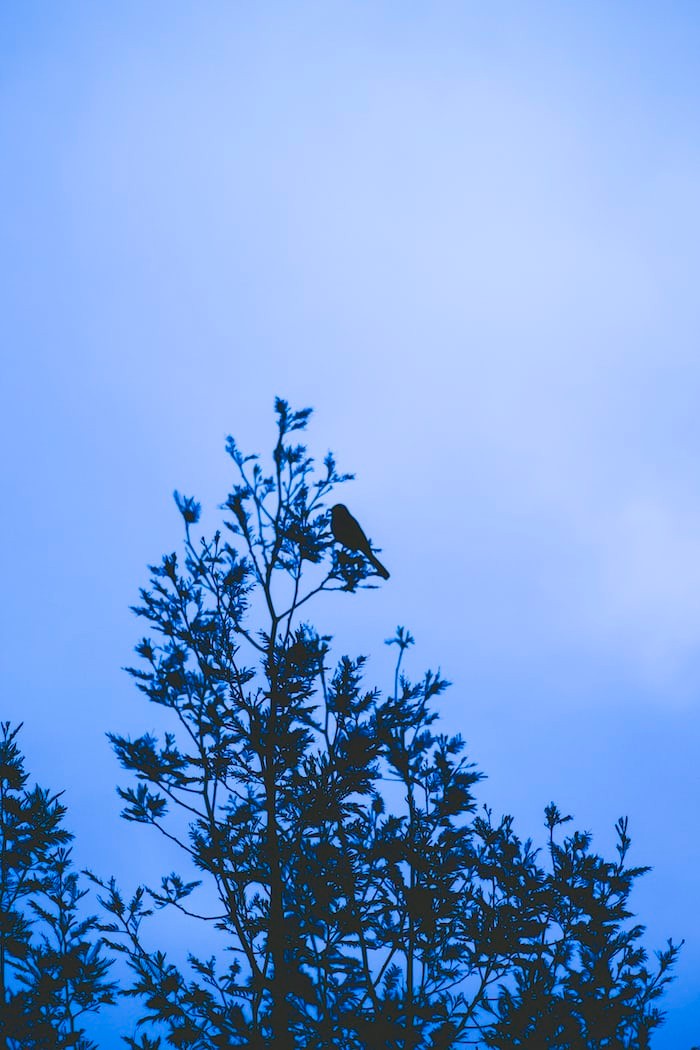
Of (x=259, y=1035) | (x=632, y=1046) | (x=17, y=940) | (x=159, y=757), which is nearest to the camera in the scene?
(x=259, y=1035)

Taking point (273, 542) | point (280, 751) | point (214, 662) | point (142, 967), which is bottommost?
point (142, 967)

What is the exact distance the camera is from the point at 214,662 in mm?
6418

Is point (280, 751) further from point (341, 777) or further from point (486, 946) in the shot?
point (486, 946)

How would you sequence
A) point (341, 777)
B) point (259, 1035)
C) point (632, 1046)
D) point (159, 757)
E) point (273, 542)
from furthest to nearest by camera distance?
point (632, 1046)
point (273, 542)
point (159, 757)
point (341, 777)
point (259, 1035)

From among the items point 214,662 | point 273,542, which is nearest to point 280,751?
point 214,662

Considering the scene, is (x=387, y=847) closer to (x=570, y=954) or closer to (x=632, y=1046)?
(x=570, y=954)

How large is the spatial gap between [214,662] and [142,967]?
2532 mm

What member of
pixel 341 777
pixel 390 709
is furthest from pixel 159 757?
pixel 390 709

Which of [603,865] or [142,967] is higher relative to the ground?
[603,865]

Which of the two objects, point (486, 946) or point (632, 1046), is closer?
point (486, 946)

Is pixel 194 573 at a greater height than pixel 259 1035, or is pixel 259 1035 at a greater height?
pixel 194 573

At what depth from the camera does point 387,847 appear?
5914 mm

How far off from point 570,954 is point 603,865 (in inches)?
62.3

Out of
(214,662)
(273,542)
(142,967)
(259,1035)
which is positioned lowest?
(259,1035)
